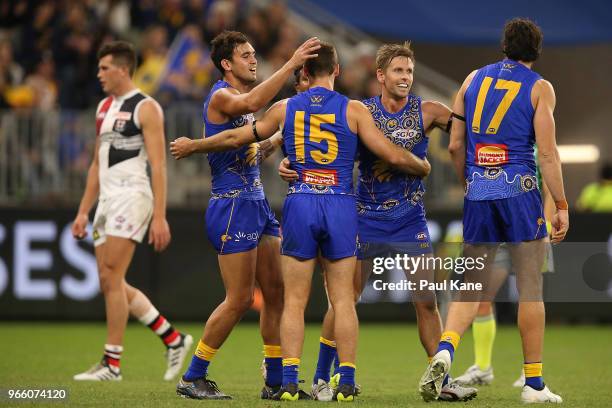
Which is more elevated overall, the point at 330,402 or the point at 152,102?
the point at 152,102

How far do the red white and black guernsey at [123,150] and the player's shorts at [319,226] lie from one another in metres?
2.42

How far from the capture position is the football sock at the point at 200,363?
796 cm

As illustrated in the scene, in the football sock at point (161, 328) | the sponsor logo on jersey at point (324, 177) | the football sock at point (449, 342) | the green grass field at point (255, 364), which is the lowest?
the green grass field at point (255, 364)

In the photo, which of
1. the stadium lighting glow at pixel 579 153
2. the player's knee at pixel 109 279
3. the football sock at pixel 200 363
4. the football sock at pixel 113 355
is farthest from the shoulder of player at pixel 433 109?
the stadium lighting glow at pixel 579 153

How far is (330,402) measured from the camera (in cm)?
736

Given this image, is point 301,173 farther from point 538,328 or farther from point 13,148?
point 13,148

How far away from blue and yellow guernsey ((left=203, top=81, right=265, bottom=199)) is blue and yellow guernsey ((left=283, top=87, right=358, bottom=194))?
648mm

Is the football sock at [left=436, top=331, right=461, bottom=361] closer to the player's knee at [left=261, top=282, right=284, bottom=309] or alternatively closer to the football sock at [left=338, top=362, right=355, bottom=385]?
the football sock at [left=338, top=362, right=355, bottom=385]

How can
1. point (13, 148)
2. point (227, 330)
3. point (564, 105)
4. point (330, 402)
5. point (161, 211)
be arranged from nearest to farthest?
point (330, 402), point (227, 330), point (161, 211), point (13, 148), point (564, 105)

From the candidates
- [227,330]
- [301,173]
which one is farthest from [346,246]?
[227,330]

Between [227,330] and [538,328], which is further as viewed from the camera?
[227,330]

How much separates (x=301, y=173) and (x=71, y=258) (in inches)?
309

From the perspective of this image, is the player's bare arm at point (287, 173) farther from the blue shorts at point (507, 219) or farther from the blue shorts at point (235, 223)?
the blue shorts at point (507, 219)

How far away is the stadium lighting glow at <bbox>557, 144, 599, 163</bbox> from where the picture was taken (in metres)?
19.0
